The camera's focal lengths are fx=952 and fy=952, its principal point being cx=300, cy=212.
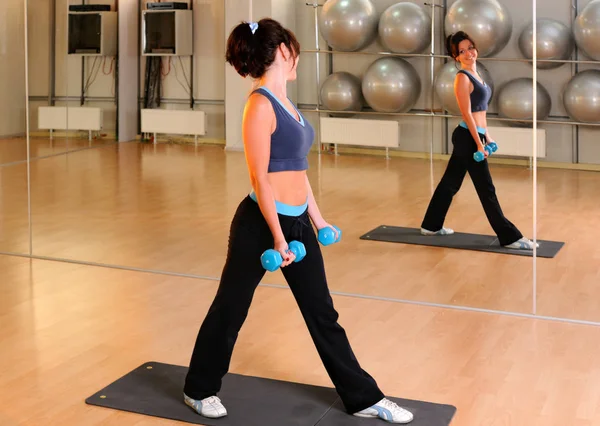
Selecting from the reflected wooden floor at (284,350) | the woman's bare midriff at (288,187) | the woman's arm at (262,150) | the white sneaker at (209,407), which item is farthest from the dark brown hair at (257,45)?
the reflected wooden floor at (284,350)

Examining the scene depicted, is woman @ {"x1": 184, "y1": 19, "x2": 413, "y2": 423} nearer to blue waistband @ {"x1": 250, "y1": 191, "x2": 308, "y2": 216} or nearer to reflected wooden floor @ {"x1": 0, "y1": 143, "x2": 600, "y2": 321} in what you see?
blue waistband @ {"x1": 250, "y1": 191, "x2": 308, "y2": 216}

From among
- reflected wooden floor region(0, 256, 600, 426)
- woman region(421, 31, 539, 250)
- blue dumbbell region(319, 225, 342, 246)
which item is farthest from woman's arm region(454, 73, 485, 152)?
blue dumbbell region(319, 225, 342, 246)

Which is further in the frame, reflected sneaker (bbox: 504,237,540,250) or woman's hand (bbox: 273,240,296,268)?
reflected sneaker (bbox: 504,237,540,250)

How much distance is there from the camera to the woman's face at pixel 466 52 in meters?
4.82

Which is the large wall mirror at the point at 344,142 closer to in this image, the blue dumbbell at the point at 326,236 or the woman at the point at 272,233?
the woman at the point at 272,233

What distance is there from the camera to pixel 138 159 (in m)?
6.17

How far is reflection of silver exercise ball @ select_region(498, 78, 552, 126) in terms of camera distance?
15.6ft

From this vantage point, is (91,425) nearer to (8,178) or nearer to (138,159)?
(138,159)

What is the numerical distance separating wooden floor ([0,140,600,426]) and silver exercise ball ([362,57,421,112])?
31cm

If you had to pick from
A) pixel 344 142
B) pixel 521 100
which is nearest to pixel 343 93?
pixel 344 142

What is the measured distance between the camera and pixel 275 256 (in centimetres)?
318

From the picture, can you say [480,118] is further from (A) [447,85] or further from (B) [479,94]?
(A) [447,85]

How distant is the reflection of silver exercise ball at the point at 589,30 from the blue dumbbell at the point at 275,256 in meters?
2.11

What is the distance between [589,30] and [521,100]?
48cm
